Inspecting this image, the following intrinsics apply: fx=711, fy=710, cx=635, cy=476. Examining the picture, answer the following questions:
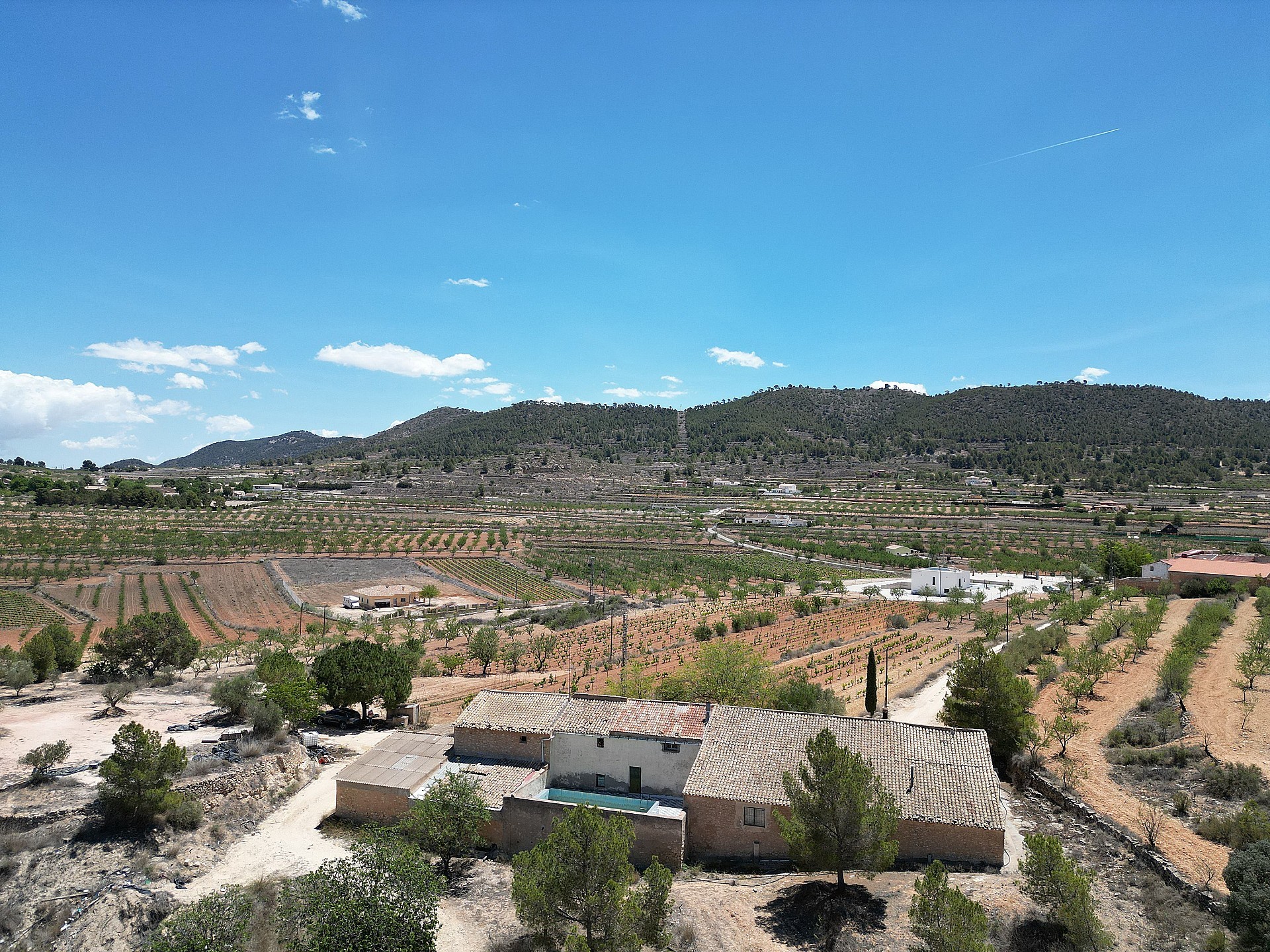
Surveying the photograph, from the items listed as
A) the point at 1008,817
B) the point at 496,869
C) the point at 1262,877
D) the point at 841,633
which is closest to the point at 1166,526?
the point at 841,633

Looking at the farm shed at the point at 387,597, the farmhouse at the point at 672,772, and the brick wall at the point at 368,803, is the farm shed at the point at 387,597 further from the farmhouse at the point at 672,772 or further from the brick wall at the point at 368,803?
the brick wall at the point at 368,803

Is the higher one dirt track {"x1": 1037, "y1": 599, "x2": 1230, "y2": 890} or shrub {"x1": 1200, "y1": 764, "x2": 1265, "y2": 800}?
shrub {"x1": 1200, "y1": 764, "x2": 1265, "y2": 800}

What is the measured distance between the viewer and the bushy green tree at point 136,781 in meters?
18.1

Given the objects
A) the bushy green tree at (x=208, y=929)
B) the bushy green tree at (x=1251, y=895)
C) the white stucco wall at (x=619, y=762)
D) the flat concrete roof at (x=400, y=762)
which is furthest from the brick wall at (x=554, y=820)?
the bushy green tree at (x=1251, y=895)

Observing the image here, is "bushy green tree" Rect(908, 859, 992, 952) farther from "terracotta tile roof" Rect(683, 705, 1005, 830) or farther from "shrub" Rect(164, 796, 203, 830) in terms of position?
"shrub" Rect(164, 796, 203, 830)

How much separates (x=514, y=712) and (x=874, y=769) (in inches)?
429

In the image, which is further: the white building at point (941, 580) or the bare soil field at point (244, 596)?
the white building at point (941, 580)

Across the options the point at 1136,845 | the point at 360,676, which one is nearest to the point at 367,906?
the point at 360,676

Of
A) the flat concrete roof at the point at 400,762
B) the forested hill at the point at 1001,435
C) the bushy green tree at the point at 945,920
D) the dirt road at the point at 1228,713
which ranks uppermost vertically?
the forested hill at the point at 1001,435

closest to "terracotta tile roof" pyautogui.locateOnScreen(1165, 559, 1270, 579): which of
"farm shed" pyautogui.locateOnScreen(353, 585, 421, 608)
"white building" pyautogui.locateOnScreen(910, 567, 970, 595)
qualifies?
"white building" pyautogui.locateOnScreen(910, 567, 970, 595)

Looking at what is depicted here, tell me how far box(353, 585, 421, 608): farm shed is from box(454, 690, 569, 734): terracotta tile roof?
33417 millimetres

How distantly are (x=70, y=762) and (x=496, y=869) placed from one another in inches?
552

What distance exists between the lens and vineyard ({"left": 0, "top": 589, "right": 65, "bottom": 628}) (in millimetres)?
44812

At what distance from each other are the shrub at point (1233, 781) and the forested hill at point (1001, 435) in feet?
353
